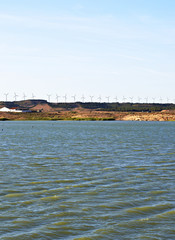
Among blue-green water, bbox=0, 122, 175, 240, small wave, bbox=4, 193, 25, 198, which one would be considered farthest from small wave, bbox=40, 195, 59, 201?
small wave, bbox=4, 193, 25, 198

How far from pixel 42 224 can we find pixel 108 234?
2630mm

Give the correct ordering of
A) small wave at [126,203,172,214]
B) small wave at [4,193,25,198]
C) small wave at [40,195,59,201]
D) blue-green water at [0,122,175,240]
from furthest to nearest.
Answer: small wave at [4,193,25,198], small wave at [40,195,59,201], small wave at [126,203,172,214], blue-green water at [0,122,175,240]

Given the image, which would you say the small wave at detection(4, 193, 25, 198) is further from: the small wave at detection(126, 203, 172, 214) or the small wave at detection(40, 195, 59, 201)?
the small wave at detection(126, 203, 172, 214)

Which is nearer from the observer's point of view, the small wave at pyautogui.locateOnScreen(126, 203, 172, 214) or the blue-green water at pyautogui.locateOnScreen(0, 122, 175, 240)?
the blue-green water at pyautogui.locateOnScreen(0, 122, 175, 240)

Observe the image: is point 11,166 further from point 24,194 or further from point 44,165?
point 24,194

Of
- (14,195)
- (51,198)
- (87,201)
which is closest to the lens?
(87,201)

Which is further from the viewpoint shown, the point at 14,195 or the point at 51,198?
the point at 14,195

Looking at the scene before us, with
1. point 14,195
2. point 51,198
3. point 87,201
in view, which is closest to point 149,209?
point 87,201

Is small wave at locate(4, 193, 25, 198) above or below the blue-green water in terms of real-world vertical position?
above

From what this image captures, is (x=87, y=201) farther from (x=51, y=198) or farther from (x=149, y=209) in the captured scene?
(x=149, y=209)

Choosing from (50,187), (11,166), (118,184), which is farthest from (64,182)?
(11,166)

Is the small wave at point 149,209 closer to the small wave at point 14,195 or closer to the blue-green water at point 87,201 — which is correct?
the blue-green water at point 87,201

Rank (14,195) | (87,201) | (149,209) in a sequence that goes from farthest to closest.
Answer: (14,195) → (87,201) → (149,209)

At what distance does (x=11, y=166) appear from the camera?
27562 millimetres
